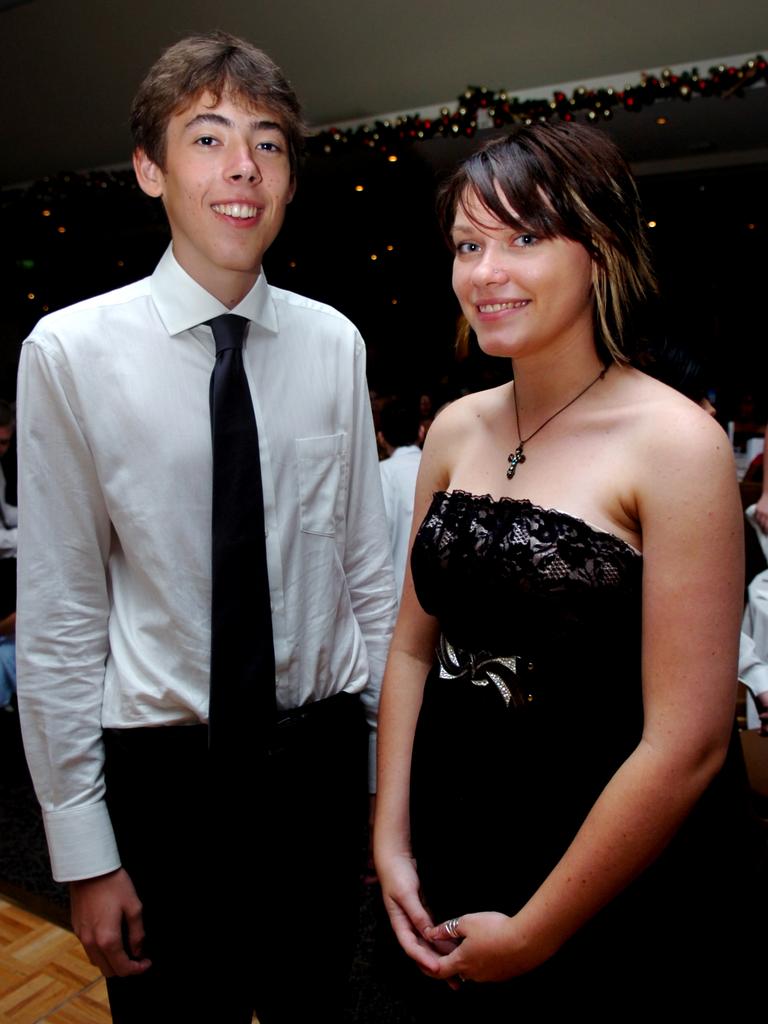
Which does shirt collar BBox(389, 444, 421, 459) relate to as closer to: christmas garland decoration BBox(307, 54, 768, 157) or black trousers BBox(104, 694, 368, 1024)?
black trousers BBox(104, 694, 368, 1024)

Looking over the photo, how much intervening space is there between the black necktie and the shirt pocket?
98 mm

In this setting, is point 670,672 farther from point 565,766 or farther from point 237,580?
point 237,580

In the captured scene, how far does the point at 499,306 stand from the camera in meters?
1.09

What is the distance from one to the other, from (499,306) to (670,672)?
1.53ft

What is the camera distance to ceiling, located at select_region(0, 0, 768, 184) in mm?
5512

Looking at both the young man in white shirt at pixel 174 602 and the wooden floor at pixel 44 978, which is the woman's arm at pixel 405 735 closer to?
the young man in white shirt at pixel 174 602

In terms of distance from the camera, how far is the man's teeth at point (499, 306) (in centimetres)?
108

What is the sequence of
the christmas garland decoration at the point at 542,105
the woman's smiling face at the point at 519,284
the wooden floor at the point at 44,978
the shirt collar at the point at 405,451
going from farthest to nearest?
the christmas garland decoration at the point at 542,105
the shirt collar at the point at 405,451
the wooden floor at the point at 44,978
the woman's smiling face at the point at 519,284

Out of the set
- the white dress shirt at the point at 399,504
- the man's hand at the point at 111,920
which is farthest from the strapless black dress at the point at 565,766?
the white dress shirt at the point at 399,504

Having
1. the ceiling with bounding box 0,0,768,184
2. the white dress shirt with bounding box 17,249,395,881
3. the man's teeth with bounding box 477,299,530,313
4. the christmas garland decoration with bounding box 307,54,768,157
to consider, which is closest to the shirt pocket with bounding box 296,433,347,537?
the white dress shirt with bounding box 17,249,395,881

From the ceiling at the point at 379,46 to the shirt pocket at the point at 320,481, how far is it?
521cm

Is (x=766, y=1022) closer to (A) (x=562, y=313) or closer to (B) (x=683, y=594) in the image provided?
(B) (x=683, y=594)

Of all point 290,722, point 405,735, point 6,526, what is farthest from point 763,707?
point 6,526

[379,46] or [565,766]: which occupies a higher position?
[379,46]
